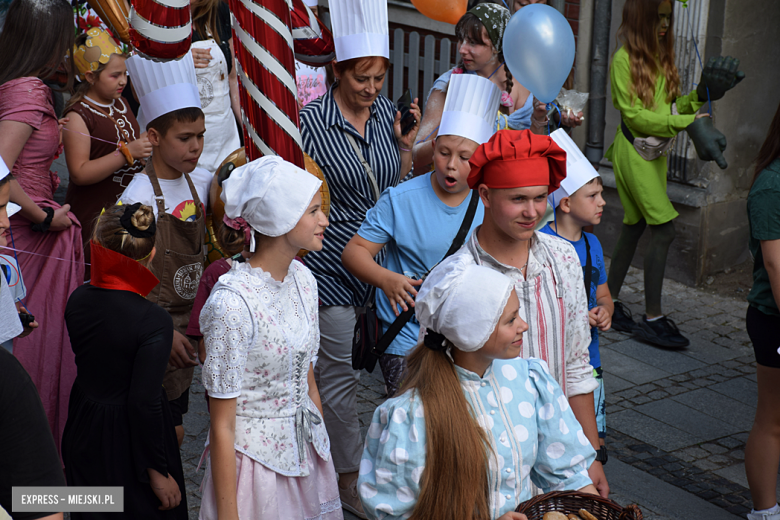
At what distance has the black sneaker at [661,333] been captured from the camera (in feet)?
20.5

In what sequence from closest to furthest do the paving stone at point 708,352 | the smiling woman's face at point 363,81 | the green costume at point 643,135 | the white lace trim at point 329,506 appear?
1. the white lace trim at point 329,506
2. the smiling woman's face at point 363,81
3. the paving stone at point 708,352
4. the green costume at point 643,135

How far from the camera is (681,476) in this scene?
4.54 metres

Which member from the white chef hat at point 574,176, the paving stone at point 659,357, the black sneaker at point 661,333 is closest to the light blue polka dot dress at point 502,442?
the white chef hat at point 574,176

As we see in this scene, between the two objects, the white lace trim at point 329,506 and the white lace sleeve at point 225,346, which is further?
the white lace trim at point 329,506

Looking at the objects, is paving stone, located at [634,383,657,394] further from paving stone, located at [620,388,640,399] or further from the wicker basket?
the wicker basket

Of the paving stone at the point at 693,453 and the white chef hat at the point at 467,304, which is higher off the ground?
the white chef hat at the point at 467,304

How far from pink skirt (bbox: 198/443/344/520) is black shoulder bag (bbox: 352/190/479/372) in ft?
2.24

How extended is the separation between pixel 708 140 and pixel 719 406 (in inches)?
76.4

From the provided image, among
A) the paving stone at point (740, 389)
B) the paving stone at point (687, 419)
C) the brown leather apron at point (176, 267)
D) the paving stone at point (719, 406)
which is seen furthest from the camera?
the paving stone at point (740, 389)

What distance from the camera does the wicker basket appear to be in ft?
7.64

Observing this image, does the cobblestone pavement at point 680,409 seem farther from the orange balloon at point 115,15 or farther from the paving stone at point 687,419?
the orange balloon at point 115,15

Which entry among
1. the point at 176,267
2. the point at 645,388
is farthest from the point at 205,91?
the point at 645,388

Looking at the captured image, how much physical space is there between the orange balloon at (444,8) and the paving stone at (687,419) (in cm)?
283

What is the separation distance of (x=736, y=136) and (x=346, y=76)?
4.88m
